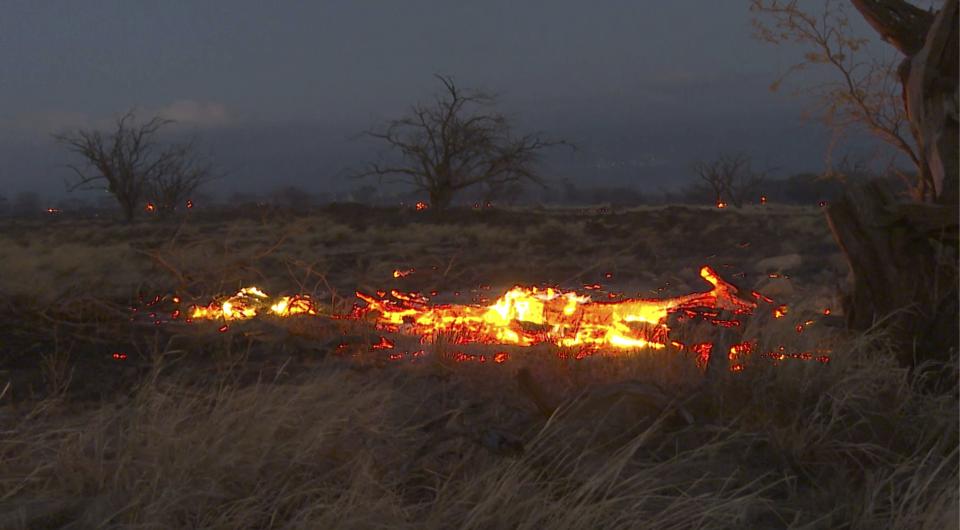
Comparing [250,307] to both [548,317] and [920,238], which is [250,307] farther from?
[920,238]

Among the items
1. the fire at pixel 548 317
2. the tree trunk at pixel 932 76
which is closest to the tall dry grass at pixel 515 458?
the fire at pixel 548 317

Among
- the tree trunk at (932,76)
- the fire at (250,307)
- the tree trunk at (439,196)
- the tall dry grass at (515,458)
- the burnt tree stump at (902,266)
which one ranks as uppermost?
the tree trunk at (932,76)

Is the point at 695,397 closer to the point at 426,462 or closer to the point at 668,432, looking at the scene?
the point at 668,432

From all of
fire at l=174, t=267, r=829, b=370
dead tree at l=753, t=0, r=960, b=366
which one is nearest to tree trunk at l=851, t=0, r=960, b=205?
dead tree at l=753, t=0, r=960, b=366

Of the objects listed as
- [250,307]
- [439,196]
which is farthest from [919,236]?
[439,196]

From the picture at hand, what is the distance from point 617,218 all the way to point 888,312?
19486 mm

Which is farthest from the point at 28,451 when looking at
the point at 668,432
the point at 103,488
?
the point at 668,432

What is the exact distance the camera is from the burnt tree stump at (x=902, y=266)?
4645mm

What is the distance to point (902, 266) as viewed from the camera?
4.77 meters

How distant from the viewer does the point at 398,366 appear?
204 inches

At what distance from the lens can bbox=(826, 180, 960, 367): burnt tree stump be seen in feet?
15.2

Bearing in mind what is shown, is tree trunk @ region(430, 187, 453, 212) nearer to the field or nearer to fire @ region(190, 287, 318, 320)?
fire @ region(190, 287, 318, 320)

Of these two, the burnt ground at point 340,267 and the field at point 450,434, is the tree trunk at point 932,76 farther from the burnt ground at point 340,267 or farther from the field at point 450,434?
the burnt ground at point 340,267

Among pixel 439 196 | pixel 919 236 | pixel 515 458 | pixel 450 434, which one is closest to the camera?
pixel 515 458
